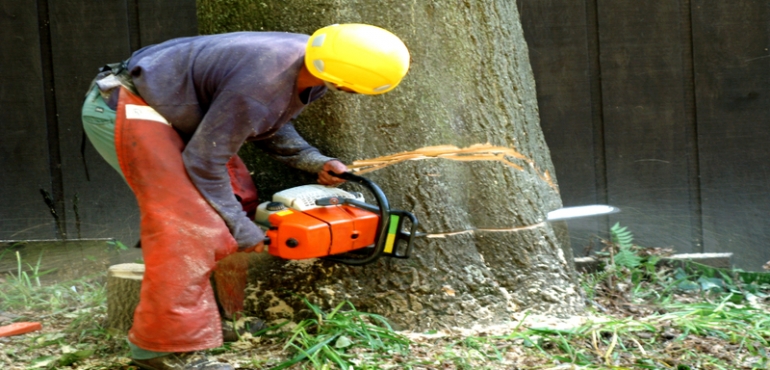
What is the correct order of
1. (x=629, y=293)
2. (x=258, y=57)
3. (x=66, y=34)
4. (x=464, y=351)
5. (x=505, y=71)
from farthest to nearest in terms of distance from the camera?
(x=66, y=34) → (x=629, y=293) → (x=505, y=71) → (x=464, y=351) → (x=258, y=57)

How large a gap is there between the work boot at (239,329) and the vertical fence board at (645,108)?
8.28ft

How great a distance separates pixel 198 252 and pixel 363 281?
718mm

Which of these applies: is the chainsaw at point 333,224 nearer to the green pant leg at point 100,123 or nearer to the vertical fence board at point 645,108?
the green pant leg at point 100,123

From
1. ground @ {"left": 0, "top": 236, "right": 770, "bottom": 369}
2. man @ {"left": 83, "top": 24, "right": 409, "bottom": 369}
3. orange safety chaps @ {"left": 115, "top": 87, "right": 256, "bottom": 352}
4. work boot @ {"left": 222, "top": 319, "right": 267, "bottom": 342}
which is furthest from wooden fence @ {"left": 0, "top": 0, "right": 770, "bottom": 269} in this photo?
orange safety chaps @ {"left": 115, "top": 87, "right": 256, "bottom": 352}

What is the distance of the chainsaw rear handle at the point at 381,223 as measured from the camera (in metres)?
2.83

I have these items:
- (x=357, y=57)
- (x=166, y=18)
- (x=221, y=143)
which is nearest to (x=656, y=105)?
(x=357, y=57)

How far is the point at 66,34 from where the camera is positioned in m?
4.54

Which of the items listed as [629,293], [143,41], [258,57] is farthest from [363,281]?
[143,41]

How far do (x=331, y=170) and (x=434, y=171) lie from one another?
0.42m

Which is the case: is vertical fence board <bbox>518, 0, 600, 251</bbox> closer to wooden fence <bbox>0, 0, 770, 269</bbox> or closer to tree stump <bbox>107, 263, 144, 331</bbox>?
wooden fence <bbox>0, 0, 770, 269</bbox>

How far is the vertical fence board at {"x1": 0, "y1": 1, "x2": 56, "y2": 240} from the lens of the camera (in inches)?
178

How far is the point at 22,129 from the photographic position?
4609 millimetres

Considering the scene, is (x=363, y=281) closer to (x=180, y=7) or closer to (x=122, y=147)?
(x=122, y=147)

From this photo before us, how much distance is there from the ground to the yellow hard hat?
37.5 inches
